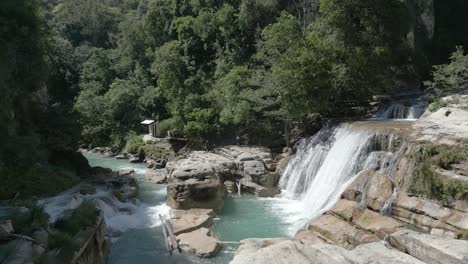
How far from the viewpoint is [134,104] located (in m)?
30.4

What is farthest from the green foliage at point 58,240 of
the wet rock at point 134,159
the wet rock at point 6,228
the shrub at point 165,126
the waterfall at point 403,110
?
the shrub at point 165,126

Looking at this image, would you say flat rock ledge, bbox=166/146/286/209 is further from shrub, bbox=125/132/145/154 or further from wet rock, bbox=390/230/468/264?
wet rock, bbox=390/230/468/264

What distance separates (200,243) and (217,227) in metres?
2.05

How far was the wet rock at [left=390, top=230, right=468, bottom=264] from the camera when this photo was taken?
579cm

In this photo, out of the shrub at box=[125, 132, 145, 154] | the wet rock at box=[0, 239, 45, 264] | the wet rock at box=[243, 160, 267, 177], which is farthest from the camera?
the shrub at box=[125, 132, 145, 154]

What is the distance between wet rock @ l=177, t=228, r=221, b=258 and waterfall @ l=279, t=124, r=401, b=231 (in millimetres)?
3059

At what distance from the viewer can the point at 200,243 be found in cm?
1090

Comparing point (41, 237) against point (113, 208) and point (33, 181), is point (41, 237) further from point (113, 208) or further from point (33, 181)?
point (33, 181)

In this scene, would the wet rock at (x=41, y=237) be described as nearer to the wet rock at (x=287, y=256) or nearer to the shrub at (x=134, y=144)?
the wet rock at (x=287, y=256)

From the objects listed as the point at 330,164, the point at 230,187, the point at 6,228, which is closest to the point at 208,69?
the point at 230,187

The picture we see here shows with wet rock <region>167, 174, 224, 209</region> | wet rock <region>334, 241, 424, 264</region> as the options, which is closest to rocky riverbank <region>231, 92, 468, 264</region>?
wet rock <region>334, 241, 424, 264</region>

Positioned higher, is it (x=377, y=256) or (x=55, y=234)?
(x=377, y=256)

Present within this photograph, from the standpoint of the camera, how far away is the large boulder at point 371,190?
10898mm

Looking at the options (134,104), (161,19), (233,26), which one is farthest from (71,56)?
(233,26)
